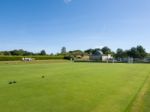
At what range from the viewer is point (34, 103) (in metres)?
7.55

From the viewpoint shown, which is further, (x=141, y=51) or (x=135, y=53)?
(x=141, y=51)

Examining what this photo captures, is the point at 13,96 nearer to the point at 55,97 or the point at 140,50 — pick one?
the point at 55,97

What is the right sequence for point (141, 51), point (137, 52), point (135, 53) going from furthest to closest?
point (141, 51), point (137, 52), point (135, 53)

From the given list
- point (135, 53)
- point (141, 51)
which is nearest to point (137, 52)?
point (135, 53)

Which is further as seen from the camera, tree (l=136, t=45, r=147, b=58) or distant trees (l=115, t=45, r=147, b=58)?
tree (l=136, t=45, r=147, b=58)

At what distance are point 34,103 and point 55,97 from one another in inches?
50.5

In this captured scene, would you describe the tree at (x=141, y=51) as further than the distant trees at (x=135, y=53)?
Yes

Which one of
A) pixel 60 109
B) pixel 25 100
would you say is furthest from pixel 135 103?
pixel 25 100

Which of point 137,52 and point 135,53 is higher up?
point 137,52

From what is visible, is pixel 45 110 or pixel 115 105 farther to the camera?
pixel 115 105

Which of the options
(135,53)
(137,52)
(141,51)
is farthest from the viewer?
(141,51)

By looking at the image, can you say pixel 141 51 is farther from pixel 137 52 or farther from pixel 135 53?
pixel 135 53

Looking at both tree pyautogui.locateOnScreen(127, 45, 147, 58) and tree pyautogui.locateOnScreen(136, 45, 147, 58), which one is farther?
tree pyautogui.locateOnScreen(136, 45, 147, 58)

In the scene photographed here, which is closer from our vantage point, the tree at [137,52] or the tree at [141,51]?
the tree at [137,52]
